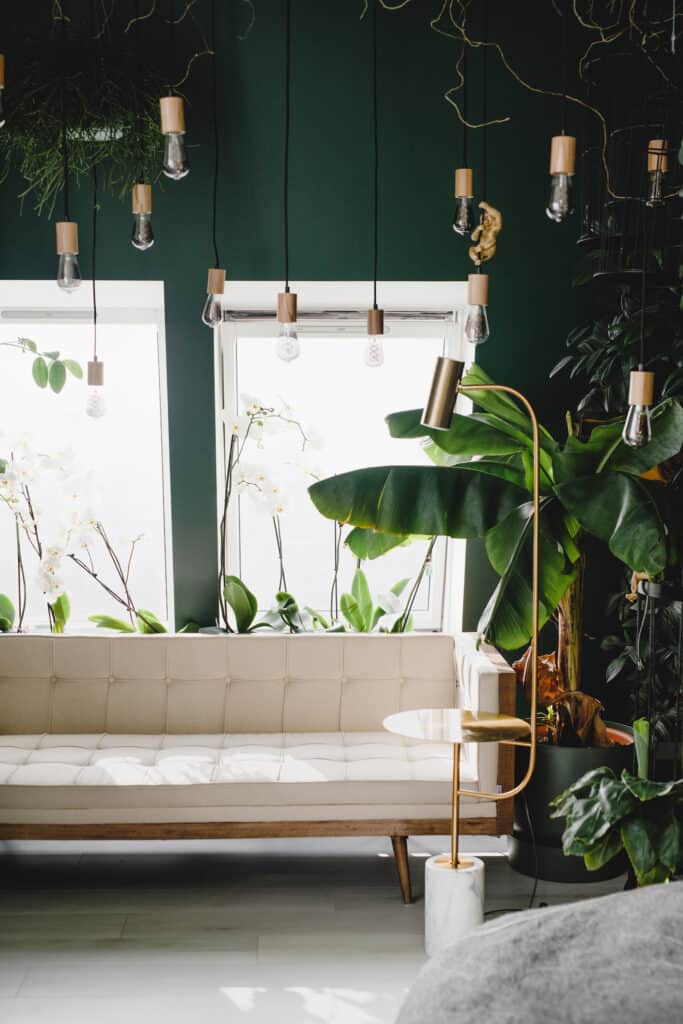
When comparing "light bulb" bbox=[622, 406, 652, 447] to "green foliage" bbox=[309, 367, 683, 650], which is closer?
"light bulb" bbox=[622, 406, 652, 447]

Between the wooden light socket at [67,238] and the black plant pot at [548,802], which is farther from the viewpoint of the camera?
the black plant pot at [548,802]

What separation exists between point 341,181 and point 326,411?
98cm

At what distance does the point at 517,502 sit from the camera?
3285 millimetres

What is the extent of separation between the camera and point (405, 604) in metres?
4.41

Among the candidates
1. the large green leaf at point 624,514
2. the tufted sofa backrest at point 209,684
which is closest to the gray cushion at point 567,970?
the large green leaf at point 624,514

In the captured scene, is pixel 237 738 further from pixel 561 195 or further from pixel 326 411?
pixel 561 195

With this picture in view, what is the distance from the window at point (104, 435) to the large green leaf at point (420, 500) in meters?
1.27

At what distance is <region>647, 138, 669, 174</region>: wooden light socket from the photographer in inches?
116

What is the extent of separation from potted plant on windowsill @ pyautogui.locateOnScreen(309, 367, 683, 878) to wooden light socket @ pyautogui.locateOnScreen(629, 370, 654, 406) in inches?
24.2

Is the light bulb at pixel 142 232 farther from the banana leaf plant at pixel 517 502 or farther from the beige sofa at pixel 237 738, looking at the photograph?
the beige sofa at pixel 237 738

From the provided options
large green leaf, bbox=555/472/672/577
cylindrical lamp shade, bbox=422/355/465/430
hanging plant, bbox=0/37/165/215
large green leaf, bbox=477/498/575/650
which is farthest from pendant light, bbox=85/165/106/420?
large green leaf, bbox=555/472/672/577

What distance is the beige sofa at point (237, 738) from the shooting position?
10.3 feet

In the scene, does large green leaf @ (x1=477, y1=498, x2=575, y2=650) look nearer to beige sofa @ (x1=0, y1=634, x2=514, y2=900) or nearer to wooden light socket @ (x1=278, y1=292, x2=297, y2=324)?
beige sofa @ (x1=0, y1=634, x2=514, y2=900)

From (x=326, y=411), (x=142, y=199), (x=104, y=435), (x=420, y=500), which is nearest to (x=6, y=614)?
(x=104, y=435)
